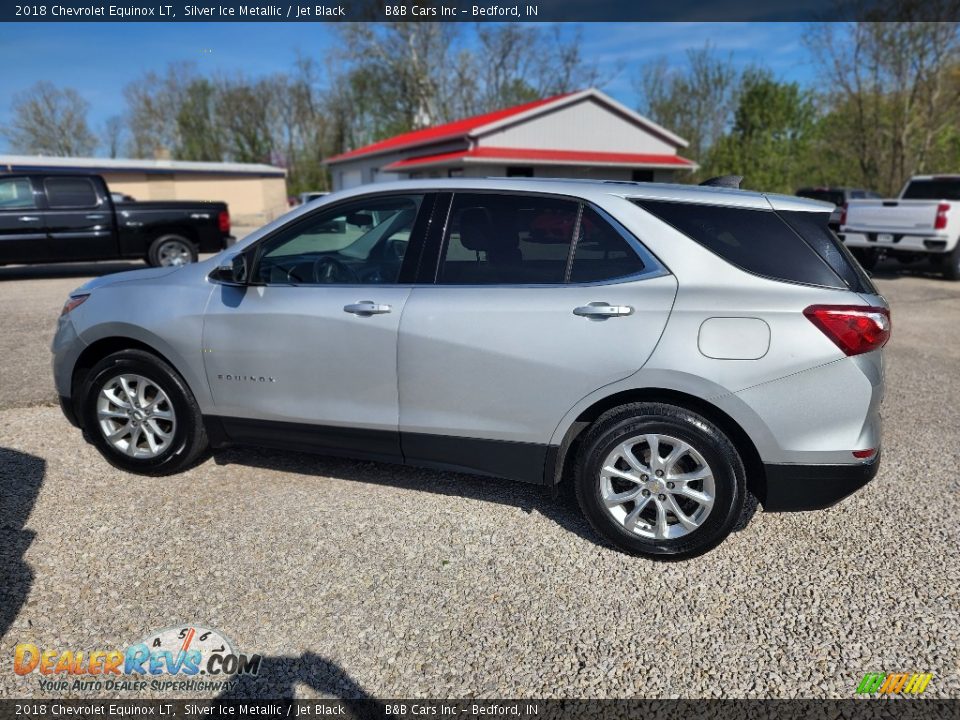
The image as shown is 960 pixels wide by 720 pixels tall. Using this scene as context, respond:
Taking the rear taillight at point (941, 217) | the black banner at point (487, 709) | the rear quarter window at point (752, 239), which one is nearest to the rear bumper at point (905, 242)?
the rear taillight at point (941, 217)

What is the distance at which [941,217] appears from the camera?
39.1 feet

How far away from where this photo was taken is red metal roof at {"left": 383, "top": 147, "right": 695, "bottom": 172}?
2308 cm

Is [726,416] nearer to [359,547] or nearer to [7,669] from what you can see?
[359,547]

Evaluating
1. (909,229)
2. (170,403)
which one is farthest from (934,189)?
(170,403)

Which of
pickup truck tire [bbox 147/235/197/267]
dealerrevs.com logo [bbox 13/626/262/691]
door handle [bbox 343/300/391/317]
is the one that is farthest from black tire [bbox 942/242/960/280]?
pickup truck tire [bbox 147/235/197/267]

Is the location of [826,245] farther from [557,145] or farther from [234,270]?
[557,145]

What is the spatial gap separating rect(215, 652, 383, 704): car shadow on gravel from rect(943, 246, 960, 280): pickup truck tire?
1427cm

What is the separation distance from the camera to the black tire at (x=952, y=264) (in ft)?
41.9

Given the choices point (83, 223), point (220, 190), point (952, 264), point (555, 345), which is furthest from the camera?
point (220, 190)

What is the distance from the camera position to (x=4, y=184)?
12.1 metres

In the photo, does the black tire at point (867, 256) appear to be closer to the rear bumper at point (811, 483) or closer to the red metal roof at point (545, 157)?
the red metal roof at point (545, 157)

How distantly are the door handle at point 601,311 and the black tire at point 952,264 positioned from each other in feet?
42.2

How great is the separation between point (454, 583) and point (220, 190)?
39.0 metres

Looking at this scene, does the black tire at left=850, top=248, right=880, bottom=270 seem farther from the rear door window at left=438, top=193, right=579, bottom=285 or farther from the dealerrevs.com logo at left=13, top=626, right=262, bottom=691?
the dealerrevs.com logo at left=13, top=626, right=262, bottom=691
